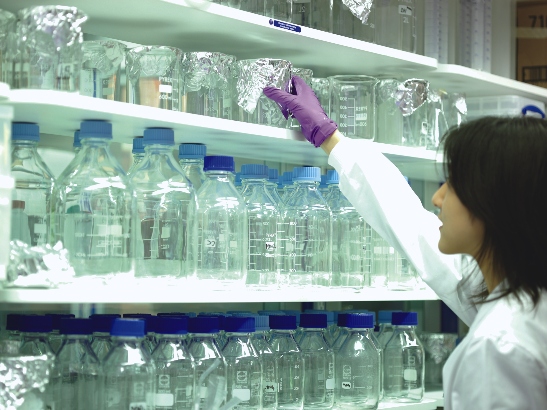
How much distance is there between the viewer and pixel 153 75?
203 cm

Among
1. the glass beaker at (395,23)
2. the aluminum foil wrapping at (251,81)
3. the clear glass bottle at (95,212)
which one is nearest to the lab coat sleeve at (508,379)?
the clear glass bottle at (95,212)

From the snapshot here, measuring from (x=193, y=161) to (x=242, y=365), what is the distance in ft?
1.78

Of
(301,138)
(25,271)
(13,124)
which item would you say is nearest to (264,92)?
(301,138)

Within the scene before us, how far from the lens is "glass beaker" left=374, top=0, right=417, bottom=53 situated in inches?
106

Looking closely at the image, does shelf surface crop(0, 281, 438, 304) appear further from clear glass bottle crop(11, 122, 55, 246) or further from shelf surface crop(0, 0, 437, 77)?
shelf surface crop(0, 0, 437, 77)

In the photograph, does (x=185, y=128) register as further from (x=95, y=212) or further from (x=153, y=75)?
(x=95, y=212)

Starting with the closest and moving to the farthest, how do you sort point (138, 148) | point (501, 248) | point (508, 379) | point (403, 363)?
point (508, 379), point (501, 248), point (138, 148), point (403, 363)

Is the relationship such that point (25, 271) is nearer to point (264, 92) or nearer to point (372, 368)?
point (264, 92)

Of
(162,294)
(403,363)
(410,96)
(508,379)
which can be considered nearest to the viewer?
(508,379)

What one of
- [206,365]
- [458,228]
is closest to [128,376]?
[206,365]

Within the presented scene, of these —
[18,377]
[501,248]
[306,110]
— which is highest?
[306,110]

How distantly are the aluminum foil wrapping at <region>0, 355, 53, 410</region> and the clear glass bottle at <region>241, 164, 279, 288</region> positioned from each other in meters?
0.66

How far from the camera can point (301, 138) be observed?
2256 mm

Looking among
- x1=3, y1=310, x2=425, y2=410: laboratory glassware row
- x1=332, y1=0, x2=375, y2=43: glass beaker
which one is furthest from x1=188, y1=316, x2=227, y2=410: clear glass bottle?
x1=332, y1=0, x2=375, y2=43: glass beaker
